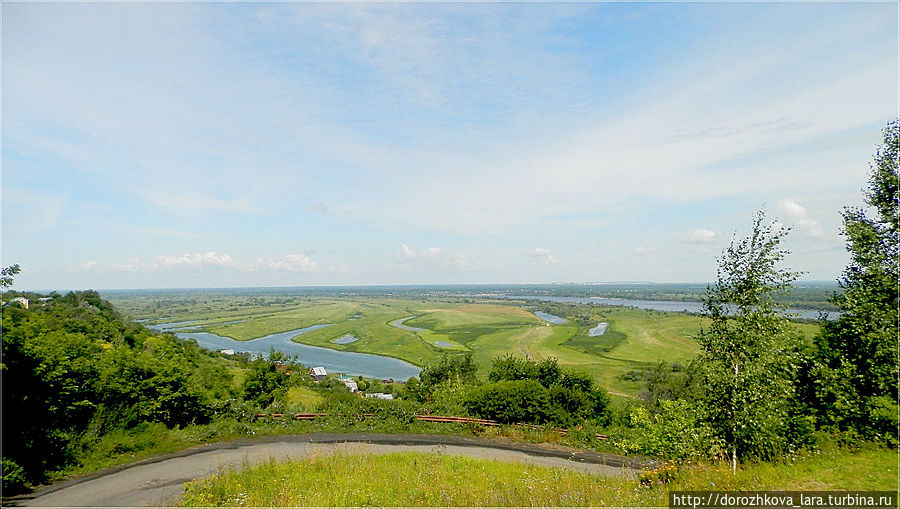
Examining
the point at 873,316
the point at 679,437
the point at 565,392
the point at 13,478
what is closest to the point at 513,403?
the point at 565,392

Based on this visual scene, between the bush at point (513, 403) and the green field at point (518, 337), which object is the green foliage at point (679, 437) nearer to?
the bush at point (513, 403)

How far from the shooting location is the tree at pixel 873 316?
395 inches

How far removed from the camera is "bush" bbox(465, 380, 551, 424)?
1825 centimetres

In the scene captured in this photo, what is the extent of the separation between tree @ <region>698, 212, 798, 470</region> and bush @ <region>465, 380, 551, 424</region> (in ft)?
28.0

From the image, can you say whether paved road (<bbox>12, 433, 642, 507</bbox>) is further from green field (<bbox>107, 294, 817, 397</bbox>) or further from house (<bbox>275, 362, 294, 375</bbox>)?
green field (<bbox>107, 294, 817, 397</bbox>)

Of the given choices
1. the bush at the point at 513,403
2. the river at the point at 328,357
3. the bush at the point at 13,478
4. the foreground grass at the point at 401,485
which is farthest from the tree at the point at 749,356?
the river at the point at 328,357

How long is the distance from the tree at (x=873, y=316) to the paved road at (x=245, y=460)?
604 cm

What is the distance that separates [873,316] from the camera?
10.0 m

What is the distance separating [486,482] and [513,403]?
6856 millimetres

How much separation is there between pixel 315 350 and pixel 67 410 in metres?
77.6

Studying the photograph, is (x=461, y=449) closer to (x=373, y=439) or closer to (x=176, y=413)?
(x=373, y=439)

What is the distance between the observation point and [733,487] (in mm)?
9125

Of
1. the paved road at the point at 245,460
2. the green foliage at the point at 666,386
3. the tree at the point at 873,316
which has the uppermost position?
the tree at the point at 873,316

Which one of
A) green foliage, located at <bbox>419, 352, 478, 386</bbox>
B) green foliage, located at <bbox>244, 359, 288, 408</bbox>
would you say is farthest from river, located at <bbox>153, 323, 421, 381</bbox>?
green foliage, located at <bbox>244, 359, 288, 408</bbox>
